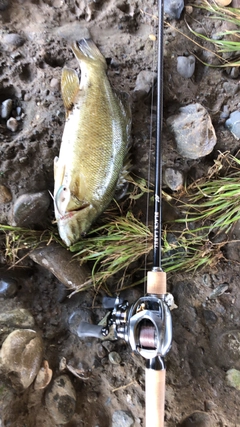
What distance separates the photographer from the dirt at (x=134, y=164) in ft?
7.71

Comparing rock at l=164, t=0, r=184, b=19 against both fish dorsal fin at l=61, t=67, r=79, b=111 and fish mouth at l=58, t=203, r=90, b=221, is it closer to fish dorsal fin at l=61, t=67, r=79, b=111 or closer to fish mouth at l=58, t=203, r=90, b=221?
fish dorsal fin at l=61, t=67, r=79, b=111

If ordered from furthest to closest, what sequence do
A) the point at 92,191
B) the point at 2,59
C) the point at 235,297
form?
the point at 235,297 → the point at 2,59 → the point at 92,191

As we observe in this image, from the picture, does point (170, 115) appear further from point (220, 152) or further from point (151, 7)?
point (151, 7)

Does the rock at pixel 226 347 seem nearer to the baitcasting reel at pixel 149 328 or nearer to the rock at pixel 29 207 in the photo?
the baitcasting reel at pixel 149 328

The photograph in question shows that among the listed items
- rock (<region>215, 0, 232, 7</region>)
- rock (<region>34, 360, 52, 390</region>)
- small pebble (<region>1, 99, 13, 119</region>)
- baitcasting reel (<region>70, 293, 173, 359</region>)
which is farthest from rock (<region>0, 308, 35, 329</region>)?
rock (<region>215, 0, 232, 7</region>)

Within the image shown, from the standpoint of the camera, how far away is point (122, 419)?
2275mm

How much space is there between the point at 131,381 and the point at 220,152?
1.74m

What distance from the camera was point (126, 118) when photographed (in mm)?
2338

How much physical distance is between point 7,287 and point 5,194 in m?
0.65

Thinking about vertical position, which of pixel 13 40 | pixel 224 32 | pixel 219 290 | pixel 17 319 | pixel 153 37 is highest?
pixel 13 40

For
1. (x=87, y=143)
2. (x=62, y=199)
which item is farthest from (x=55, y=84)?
(x=62, y=199)

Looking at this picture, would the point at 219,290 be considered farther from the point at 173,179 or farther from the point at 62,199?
the point at 62,199

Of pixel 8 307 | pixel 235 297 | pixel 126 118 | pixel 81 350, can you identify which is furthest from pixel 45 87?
pixel 235 297

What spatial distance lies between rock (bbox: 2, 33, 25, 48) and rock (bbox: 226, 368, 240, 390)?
282cm
